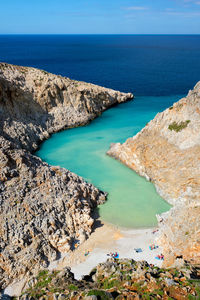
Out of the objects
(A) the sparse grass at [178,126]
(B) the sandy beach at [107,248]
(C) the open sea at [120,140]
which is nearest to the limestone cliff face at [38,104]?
(C) the open sea at [120,140]

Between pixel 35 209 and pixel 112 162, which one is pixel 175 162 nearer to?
pixel 112 162

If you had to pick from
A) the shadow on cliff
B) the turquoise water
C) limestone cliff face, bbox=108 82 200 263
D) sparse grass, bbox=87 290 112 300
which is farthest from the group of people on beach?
sparse grass, bbox=87 290 112 300

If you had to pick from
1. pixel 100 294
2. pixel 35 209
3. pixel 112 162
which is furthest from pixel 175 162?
pixel 100 294

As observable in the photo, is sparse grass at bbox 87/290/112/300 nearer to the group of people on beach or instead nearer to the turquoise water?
the group of people on beach

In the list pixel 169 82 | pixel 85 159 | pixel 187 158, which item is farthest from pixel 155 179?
pixel 169 82

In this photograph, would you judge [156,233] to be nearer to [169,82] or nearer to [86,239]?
[86,239]

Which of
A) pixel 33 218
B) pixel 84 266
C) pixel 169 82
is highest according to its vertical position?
pixel 169 82
